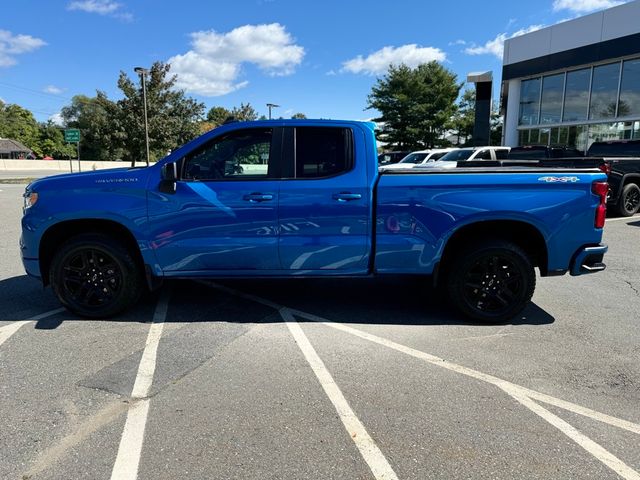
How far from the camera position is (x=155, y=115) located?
35344 mm

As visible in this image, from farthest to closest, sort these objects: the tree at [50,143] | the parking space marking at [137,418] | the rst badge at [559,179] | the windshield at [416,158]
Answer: the tree at [50,143] → the windshield at [416,158] → the rst badge at [559,179] → the parking space marking at [137,418]

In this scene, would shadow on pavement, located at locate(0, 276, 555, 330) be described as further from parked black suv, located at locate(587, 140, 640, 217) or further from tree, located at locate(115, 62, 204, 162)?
tree, located at locate(115, 62, 204, 162)

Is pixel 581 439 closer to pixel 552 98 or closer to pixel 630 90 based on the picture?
pixel 630 90

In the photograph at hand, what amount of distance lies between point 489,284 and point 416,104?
122 ft

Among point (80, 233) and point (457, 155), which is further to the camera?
point (457, 155)

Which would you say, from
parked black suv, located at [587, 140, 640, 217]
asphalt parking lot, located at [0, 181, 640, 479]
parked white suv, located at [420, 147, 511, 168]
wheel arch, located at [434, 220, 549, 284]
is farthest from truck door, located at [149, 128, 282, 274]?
parked white suv, located at [420, 147, 511, 168]

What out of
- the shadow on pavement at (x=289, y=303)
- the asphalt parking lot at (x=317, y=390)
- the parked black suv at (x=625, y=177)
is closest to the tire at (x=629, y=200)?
the parked black suv at (x=625, y=177)

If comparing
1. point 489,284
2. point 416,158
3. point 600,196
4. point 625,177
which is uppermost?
point 416,158

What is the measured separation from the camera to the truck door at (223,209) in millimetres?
4453

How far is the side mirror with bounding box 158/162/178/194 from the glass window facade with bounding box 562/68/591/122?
2298 cm

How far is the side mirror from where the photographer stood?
441cm

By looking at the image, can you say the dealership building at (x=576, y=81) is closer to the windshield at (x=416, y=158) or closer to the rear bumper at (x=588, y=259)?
the windshield at (x=416, y=158)

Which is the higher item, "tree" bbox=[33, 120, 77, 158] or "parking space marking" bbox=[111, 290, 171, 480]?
"tree" bbox=[33, 120, 77, 158]

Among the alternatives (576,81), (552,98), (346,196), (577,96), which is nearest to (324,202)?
(346,196)
